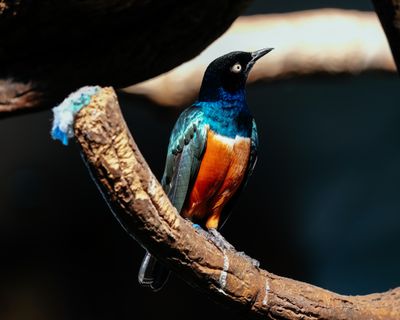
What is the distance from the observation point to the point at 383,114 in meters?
6.99

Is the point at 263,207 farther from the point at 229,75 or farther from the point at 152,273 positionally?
the point at 152,273

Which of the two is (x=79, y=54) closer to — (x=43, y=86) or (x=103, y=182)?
(x=43, y=86)

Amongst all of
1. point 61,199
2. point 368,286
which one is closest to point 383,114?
point 368,286

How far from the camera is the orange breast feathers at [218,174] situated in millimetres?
4027

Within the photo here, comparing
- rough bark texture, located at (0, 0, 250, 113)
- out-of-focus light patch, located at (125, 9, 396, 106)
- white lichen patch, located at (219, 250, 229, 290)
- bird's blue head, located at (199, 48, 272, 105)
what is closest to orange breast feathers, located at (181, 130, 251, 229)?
bird's blue head, located at (199, 48, 272, 105)

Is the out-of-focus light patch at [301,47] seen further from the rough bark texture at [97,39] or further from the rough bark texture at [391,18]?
the rough bark texture at [391,18]

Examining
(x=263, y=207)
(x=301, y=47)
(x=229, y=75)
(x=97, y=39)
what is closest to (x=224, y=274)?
(x=229, y=75)

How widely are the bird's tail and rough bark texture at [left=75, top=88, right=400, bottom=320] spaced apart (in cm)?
55

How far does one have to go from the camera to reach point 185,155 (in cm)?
401

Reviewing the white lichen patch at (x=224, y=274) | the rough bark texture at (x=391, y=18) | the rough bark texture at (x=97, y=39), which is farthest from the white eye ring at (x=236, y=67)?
the white lichen patch at (x=224, y=274)

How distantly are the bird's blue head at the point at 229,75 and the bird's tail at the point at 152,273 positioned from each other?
32.1 inches

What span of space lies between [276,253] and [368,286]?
0.74 m

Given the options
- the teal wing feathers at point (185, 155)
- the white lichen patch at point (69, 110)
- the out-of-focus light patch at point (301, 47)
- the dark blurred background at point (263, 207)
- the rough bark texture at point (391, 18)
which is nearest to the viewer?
the white lichen patch at point (69, 110)

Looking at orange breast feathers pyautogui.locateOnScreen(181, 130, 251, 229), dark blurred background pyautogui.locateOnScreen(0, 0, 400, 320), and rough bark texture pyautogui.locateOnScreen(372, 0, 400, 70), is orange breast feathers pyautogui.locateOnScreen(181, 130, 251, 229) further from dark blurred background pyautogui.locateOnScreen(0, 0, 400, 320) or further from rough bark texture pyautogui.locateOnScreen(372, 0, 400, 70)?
dark blurred background pyautogui.locateOnScreen(0, 0, 400, 320)
